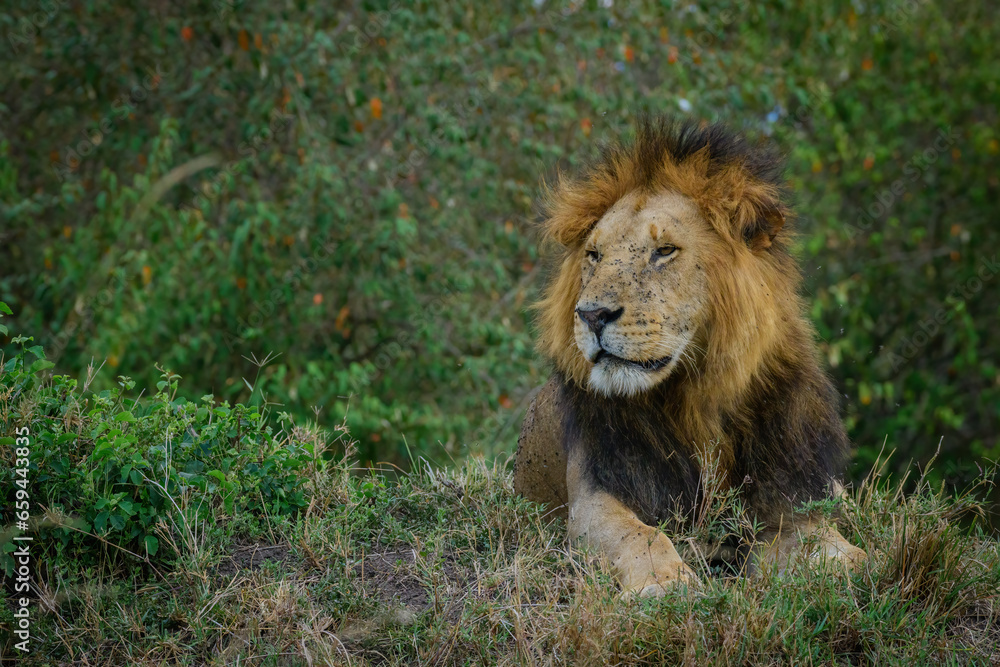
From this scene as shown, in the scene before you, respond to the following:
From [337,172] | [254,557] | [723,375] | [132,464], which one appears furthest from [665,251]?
[337,172]

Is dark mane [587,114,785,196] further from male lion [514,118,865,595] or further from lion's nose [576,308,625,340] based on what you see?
lion's nose [576,308,625,340]

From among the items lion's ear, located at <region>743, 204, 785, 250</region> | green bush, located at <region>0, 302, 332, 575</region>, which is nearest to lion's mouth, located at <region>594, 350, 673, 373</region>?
lion's ear, located at <region>743, 204, 785, 250</region>

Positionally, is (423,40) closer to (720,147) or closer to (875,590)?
(720,147)

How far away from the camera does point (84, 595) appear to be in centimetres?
314

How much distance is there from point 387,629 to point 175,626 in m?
0.64

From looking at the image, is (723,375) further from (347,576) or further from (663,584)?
(347,576)

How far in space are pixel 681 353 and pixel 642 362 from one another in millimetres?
163

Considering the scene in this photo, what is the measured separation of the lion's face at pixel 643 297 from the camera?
132 inches

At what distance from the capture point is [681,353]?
3.45 meters

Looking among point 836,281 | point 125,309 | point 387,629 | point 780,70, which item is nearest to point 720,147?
point 387,629

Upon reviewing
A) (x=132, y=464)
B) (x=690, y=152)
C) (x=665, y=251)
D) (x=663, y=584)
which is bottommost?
(x=132, y=464)

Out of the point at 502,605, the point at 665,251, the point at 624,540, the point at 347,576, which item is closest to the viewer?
the point at 502,605

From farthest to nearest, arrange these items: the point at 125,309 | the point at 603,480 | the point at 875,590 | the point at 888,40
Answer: the point at 888,40 → the point at 125,309 → the point at 603,480 → the point at 875,590

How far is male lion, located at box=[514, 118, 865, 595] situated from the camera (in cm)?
340
